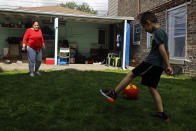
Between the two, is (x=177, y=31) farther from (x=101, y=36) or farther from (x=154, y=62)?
(x=101, y=36)

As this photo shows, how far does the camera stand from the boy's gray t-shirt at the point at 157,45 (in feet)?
8.37

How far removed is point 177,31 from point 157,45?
6.06 metres

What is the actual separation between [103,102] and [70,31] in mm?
11170

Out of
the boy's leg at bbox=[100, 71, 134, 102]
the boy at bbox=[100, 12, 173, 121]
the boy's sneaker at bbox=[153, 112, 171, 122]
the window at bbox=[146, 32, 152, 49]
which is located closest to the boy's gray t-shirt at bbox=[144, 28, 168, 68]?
the boy at bbox=[100, 12, 173, 121]

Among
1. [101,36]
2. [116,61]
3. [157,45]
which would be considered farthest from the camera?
[101,36]

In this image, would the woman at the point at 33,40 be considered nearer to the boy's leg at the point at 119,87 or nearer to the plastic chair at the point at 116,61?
the boy's leg at the point at 119,87

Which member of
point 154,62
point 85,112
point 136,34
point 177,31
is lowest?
point 85,112

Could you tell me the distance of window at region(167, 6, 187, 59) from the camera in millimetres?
7703

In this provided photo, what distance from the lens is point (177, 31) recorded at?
8.05 m

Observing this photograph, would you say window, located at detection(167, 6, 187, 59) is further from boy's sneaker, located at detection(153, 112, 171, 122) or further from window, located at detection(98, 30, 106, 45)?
window, located at detection(98, 30, 106, 45)

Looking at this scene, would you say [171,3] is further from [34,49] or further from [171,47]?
[34,49]

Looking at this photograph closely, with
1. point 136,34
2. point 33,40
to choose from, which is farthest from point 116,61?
point 33,40

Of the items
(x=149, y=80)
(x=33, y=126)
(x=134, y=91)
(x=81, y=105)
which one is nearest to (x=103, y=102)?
(x=81, y=105)

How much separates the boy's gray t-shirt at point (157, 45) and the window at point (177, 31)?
18.1ft
